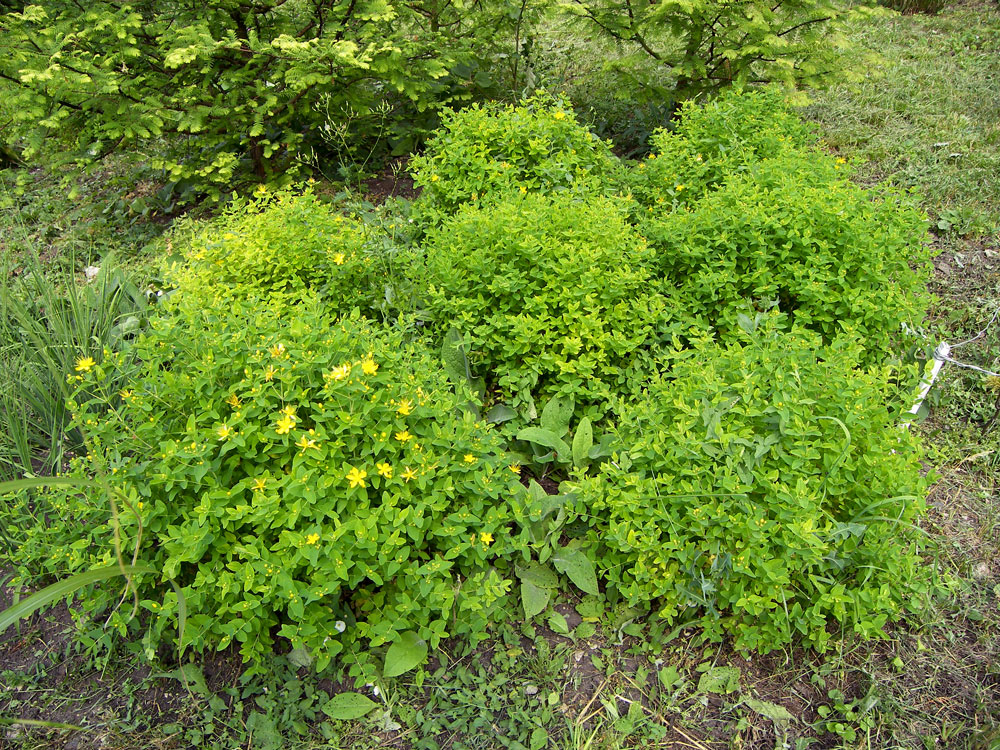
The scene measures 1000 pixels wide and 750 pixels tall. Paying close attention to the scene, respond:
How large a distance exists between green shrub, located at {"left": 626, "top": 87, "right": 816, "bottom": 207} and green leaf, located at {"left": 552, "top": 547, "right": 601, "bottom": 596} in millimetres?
1914

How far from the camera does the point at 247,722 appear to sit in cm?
203

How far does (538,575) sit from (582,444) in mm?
533

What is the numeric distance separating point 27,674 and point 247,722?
792 millimetres

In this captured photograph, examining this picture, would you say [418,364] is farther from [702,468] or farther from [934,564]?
[934,564]

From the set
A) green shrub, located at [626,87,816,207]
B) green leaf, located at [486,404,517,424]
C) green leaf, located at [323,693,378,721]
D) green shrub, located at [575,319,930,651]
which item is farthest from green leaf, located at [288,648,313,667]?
green shrub, located at [626,87,816,207]

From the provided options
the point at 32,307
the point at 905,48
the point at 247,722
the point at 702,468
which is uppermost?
the point at 905,48

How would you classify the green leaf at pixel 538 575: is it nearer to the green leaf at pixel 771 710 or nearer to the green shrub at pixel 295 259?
the green leaf at pixel 771 710

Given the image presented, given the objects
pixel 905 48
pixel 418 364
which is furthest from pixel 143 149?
pixel 905 48

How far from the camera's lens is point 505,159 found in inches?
143

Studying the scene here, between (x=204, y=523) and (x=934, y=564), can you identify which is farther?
(x=934, y=564)

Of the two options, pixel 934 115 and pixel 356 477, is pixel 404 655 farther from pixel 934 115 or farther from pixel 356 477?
pixel 934 115

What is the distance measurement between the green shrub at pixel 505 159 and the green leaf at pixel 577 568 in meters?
1.80

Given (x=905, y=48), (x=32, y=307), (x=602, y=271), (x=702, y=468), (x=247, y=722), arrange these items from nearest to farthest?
(x=247, y=722) < (x=702, y=468) < (x=602, y=271) < (x=32, y=307) < (x=905, y=48)

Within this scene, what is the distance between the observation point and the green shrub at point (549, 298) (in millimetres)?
2740
